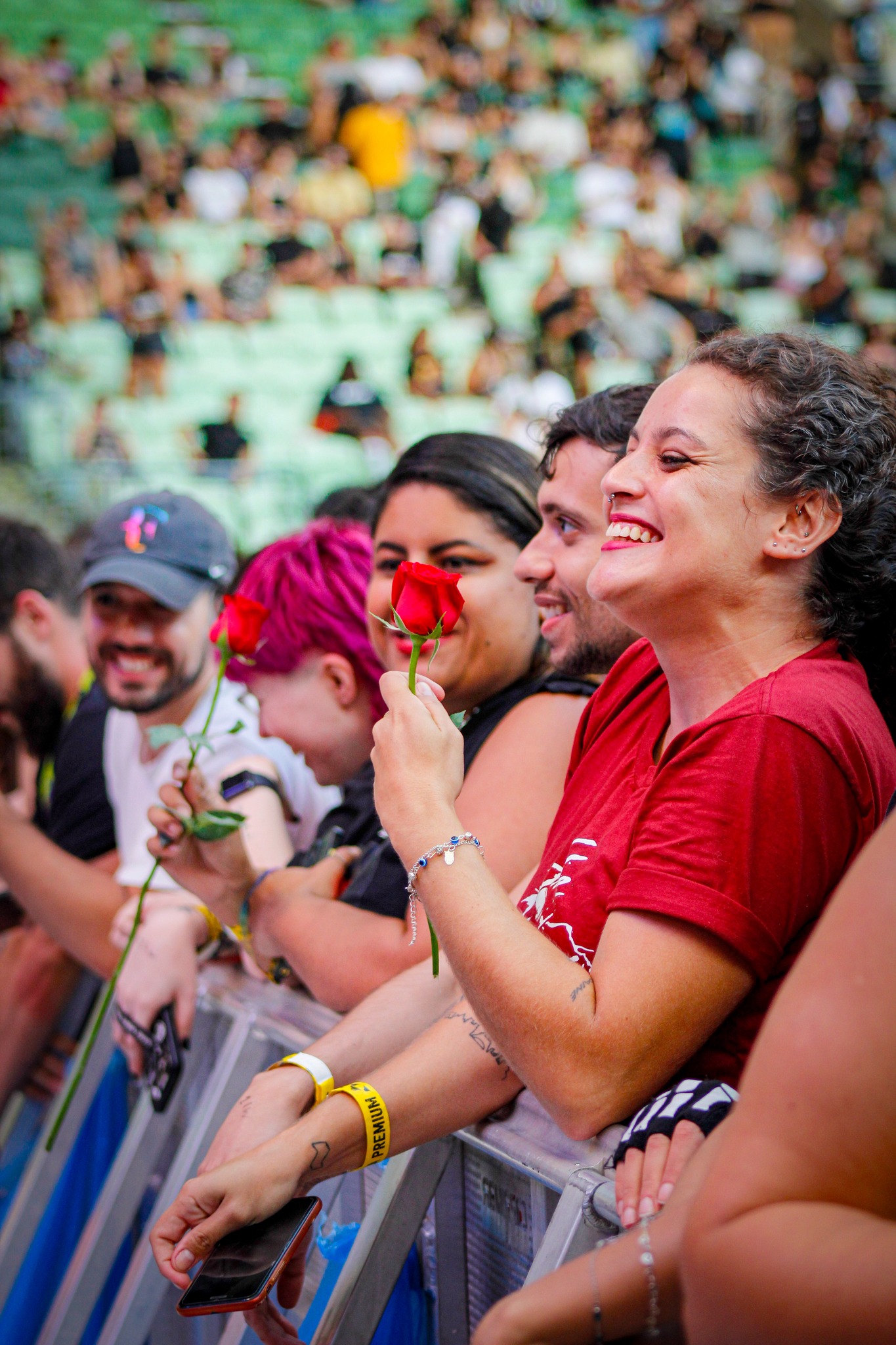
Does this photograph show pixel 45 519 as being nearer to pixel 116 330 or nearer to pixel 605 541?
pixel 116 330

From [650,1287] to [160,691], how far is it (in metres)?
1.82

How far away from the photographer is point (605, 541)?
1.30m

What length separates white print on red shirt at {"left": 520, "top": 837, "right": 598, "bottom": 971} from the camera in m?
1.22

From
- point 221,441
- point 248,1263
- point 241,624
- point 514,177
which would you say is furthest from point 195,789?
point 514,177

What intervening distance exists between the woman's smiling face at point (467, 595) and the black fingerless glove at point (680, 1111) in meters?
0.82

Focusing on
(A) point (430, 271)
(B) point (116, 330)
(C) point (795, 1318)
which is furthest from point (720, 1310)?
(A) point (430, 271)

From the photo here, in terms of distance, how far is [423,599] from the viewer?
1.26m

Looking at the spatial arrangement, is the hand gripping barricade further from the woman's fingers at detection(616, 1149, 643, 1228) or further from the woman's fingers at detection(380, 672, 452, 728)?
the woman's fingers at detection(380, 672, 452, 728)

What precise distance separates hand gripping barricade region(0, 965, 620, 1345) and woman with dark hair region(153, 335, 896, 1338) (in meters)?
0.07

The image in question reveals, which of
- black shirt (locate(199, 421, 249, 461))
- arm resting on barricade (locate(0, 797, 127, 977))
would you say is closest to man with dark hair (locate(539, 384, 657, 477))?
arm resting on barricade (locate(0, 797, 127, 977))

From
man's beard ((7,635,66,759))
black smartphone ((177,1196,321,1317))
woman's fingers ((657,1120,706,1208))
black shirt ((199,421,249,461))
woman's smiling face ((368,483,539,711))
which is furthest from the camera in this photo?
black shirt ((199,421,249,461))

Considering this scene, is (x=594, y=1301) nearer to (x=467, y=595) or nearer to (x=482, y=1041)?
(x=482, y=1041)

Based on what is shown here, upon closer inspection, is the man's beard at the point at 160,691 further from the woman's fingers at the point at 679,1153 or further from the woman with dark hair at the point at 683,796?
the woman's fingers at the point at 679,1153

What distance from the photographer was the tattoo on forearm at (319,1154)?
49.1 inches
